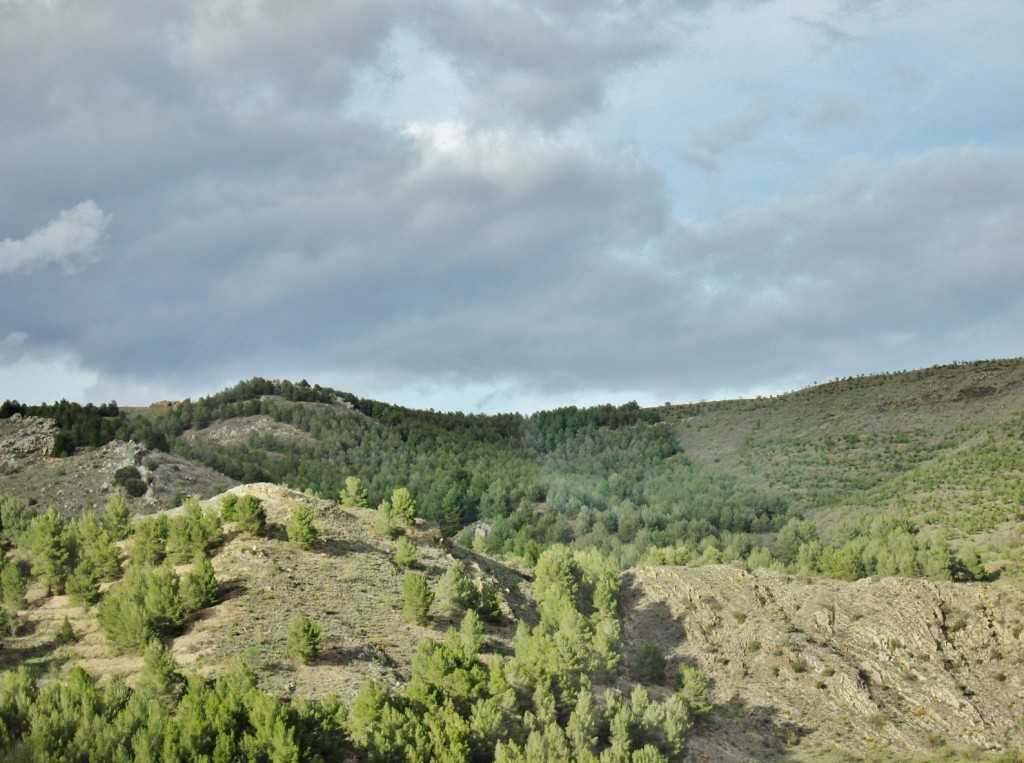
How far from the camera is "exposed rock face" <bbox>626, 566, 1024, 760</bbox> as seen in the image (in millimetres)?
41031

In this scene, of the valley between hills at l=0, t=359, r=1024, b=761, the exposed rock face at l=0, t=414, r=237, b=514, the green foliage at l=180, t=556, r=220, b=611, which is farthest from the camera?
the exposed rock face at l=0, t=414, r=237, b=514

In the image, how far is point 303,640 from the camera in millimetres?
37844

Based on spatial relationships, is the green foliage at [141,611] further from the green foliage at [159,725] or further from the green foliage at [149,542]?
the green foliage at [159,725]

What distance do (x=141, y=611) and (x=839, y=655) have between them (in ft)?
109

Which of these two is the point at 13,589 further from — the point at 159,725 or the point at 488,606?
the point at 488,606

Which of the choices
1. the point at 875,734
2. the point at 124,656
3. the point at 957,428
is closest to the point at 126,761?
the point at 124,656

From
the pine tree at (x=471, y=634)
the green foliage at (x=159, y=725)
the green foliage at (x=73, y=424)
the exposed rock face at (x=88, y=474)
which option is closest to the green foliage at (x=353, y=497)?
the exposed rock face at (x=88, y=474)

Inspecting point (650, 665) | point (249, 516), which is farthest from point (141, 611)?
point (650, 665)

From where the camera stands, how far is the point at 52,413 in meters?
93.7

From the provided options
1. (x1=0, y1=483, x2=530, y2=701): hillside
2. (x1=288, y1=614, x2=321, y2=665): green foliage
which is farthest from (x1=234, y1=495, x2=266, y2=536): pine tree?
(x1=288, y1=614, x2=321, y2=665): green foliage

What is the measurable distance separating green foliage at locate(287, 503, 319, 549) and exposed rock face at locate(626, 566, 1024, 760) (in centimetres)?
1796

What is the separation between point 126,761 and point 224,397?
103992 mm

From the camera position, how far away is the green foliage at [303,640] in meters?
37.8

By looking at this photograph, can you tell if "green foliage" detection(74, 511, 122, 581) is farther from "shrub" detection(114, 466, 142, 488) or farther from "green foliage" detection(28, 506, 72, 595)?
"shrub" detection(114, 466, 142, 488)
